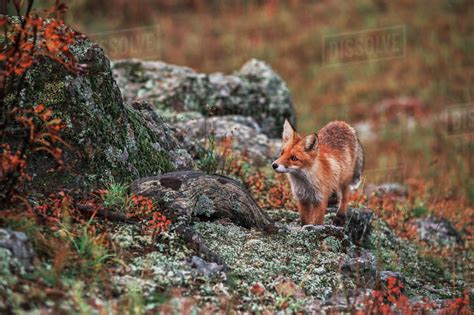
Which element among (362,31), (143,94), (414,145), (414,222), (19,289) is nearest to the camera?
(19,289)

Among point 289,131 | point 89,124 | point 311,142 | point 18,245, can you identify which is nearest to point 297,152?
point 311,142

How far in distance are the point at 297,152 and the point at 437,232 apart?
4.70 m

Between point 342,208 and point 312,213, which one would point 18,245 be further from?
point 342,208

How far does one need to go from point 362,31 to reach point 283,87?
13.2 metres

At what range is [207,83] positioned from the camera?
601 inches

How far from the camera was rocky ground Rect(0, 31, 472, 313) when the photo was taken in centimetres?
618

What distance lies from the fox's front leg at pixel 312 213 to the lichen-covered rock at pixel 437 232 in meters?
3.55

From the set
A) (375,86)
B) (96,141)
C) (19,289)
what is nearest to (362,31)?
(375,86)

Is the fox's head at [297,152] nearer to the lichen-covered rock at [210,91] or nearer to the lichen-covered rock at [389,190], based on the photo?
the lichen-covered rock at [389,190]

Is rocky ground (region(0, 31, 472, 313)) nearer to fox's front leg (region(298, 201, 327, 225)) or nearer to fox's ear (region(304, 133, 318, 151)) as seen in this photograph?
fox's front leg (region(298, 201, 327, 225))

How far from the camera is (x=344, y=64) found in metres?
27.9

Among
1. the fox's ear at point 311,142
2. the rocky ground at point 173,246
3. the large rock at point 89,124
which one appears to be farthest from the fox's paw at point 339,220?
the large rock at point 89,124

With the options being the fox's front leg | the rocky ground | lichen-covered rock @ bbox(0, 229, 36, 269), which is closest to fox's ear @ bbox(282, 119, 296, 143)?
the fox's front leg

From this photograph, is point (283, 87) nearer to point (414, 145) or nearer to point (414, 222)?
point (414, 222)
